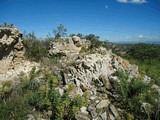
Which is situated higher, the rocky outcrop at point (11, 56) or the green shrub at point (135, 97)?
the rocky outcrop at point (11, 56)

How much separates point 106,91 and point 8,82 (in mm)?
3661

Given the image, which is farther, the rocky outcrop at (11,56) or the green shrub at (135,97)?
the rocky outcrop at (11,56)

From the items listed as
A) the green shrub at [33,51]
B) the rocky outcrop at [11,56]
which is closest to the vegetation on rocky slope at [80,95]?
the rocky outcrop at [11,56]

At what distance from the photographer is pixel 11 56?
8.66 meters

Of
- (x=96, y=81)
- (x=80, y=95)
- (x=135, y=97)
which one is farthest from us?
(x=96, y=81)

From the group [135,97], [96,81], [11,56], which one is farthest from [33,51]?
[135,97]

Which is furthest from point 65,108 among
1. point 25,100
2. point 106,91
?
point 106,91

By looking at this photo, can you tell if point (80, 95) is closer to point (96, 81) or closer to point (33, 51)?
point (96, 81)

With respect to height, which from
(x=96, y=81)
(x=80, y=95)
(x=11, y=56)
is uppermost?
(x=11, y=56)

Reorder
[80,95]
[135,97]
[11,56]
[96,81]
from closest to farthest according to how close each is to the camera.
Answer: [135,97] → [80,95] → [96,81] → [11,56]

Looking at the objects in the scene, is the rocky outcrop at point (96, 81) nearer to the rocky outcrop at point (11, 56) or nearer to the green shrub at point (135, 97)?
the green shrub at point (135, 97)

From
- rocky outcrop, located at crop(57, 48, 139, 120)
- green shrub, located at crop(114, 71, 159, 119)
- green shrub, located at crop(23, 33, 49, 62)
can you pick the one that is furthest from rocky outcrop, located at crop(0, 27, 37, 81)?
green shrub, located at crop(114, 71, 159, 119)

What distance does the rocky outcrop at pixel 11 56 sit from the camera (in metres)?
8.32

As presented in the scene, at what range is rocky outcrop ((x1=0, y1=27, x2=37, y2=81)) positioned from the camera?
8.32 metres
